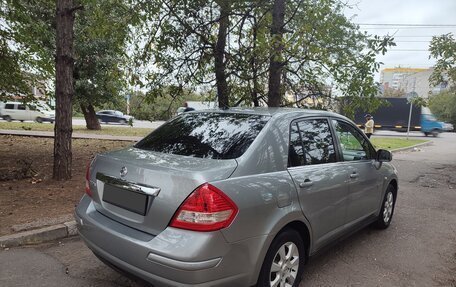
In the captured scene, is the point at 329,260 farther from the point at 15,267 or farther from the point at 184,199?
the point at 15,267

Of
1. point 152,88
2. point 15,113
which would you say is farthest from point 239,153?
point 15,113

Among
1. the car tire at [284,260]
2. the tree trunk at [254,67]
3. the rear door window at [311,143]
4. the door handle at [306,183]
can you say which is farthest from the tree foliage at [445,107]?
the car tire at [284,260]

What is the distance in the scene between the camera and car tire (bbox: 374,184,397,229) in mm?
5055

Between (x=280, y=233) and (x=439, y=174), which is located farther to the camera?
(x=439, y=174)

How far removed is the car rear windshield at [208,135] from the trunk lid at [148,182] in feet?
0.53

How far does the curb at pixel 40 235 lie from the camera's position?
4.05 meters

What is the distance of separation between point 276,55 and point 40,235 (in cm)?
430

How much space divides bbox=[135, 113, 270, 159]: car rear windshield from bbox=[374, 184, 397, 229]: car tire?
270 centimetres

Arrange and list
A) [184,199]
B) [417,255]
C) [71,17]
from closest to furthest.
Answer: [184,199]
[417,255]
[71,17]

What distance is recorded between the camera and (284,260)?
3031 mm

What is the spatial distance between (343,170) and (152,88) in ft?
16.5

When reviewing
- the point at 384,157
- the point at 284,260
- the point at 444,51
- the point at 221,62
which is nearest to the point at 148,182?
the point at 284,260

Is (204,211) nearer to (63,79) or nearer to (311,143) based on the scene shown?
(311,143)

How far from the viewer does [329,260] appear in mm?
4070
